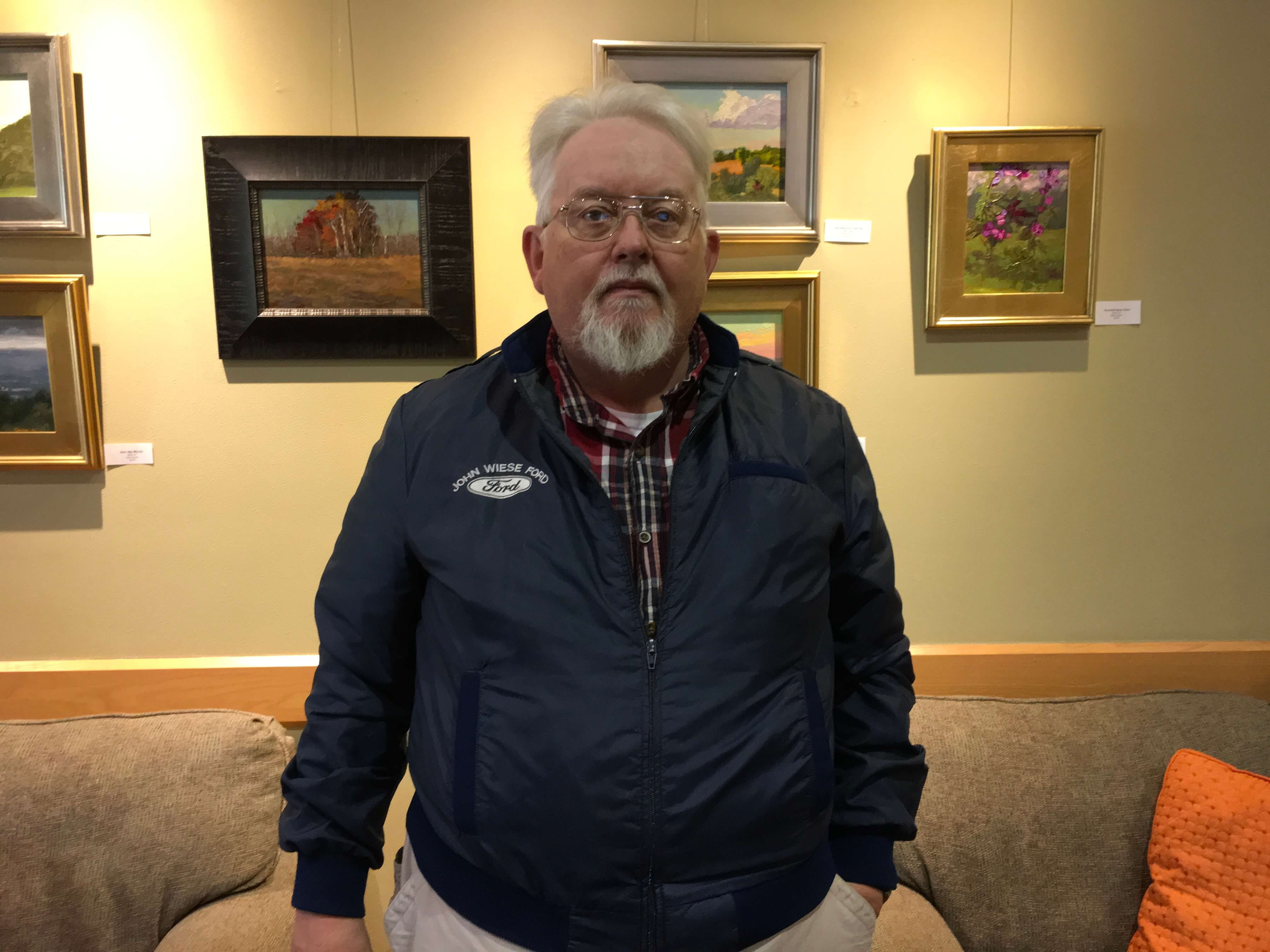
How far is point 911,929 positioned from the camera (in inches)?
57.1

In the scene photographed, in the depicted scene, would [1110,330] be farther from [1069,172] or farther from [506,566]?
[506,566]

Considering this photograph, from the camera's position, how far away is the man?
0.86 metres

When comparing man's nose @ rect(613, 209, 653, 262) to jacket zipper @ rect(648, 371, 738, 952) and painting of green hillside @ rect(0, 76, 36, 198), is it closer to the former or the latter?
jacket zipper @ rect(648, 371, 738, 952)

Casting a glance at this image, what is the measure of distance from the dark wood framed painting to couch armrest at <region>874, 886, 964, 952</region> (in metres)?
1.24

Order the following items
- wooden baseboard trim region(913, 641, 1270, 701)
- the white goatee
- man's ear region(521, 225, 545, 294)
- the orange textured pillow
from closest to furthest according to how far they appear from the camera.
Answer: the white goatee → man's ear region(521, 225, 545, 294) → the orange textured pillow → wooden baseboard trim region(913, 641, 1270, 701)

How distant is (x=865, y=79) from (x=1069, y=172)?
1.66 ft

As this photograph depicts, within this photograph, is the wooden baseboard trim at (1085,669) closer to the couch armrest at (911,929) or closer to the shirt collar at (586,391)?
the couch armrest at (911,929)

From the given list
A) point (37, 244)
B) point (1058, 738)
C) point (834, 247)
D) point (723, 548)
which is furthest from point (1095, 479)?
point (37, 244)

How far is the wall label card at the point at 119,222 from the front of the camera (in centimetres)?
167

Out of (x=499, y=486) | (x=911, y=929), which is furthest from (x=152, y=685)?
(x=911, y=929)

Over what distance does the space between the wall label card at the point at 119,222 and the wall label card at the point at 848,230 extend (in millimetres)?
1491

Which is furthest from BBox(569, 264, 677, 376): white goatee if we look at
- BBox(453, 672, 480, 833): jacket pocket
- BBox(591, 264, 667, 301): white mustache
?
BBox(453, 672, 480, 833): jacket pocket

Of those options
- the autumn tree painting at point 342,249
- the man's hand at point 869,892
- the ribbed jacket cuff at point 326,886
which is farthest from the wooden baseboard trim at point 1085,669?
the autumn tree painting at point 342,249

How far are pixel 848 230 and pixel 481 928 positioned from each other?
1.52 metres
